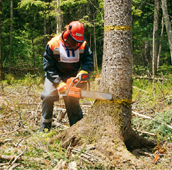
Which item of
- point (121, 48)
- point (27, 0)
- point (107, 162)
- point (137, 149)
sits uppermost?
point (27, 0)

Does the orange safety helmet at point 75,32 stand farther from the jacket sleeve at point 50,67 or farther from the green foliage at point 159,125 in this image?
the green foliage at point 159,125

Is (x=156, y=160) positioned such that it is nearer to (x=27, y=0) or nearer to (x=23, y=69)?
(x=27, y=0)

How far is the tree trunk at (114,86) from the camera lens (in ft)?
7.52

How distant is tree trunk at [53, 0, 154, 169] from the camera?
7.52 feet

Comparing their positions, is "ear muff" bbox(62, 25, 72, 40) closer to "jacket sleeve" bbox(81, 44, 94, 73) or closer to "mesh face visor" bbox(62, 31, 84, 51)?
"mesh face visor" bbox(62, 31, 84, 51)

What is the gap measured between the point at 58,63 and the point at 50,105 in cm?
76

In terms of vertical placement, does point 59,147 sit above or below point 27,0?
below

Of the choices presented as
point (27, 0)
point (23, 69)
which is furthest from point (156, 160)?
point (23, 69)

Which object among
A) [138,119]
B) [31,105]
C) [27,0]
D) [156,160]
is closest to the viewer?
[156,160]

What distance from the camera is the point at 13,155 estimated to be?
6.88 ft

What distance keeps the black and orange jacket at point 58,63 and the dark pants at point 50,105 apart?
161mm

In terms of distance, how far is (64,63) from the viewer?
3.12m

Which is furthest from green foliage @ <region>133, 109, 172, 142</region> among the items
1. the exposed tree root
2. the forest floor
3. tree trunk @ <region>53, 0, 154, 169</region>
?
tree trunk @ <region>53, 0, 154, 169</region>

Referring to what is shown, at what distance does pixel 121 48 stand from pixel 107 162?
1.39 m
